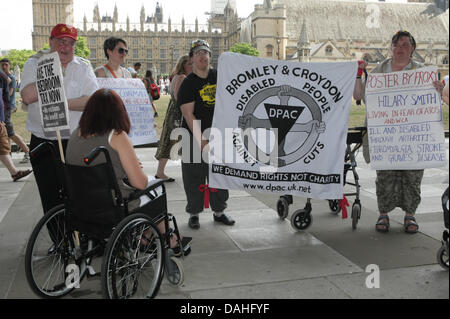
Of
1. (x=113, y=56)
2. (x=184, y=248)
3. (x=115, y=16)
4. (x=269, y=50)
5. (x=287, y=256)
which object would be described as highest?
(x=115, y=16)

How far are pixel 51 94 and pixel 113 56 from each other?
1.75 meters

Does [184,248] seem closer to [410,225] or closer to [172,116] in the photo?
[410,225]

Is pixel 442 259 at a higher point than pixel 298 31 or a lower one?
lower

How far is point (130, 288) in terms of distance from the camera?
2.87 metres

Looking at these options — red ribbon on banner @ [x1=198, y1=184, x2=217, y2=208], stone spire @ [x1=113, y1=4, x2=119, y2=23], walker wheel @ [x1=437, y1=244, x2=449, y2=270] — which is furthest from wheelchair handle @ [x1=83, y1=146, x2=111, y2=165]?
stone spire @ [x1=113, y1=4, x2=119, y2=23]

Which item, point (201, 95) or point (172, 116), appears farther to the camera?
point (172, 116)

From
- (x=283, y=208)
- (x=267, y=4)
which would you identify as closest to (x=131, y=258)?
(x=283, y=208)

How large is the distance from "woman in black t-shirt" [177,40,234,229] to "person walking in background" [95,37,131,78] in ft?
3.07

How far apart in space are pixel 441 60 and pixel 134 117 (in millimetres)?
93961

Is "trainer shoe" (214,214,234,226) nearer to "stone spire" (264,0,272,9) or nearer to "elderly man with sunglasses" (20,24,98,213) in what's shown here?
"elderly man with sunglasses" (20,24,98,213)

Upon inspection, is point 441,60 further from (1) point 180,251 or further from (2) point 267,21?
(1) point 180,251

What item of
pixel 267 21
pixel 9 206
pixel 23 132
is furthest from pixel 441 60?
pixel 9 206

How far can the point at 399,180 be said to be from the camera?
439 centimetres

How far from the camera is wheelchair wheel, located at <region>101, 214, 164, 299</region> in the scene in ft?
8.25
